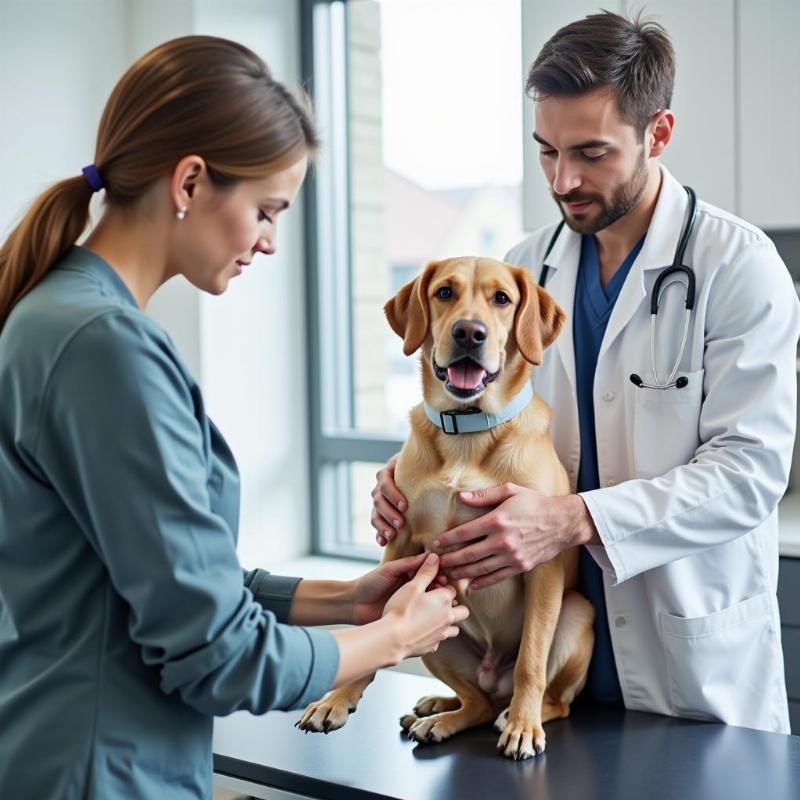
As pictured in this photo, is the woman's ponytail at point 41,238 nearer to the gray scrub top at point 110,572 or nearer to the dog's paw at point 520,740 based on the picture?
the gray scrub top at point 110,572

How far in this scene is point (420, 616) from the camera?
48.5 inches

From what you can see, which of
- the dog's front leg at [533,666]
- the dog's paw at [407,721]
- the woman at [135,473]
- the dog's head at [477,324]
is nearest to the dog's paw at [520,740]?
the dog's front leg at [533,666]

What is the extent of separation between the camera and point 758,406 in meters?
1.52

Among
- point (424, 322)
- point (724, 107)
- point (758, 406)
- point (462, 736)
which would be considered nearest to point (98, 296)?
point (424, 322)

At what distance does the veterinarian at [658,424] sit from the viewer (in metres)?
1.49

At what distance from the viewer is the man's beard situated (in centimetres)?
164

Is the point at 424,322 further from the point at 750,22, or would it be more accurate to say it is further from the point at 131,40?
the point at 131,40

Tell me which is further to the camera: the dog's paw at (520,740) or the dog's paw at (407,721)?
the dog's paw at (407,721)

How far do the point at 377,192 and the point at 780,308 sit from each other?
232 cm

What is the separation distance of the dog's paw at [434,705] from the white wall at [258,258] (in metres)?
1.87

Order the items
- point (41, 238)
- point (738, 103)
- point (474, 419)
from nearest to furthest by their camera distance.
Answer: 1. point (41, 238)
2. point (474, 419)
3. point (738, 103)

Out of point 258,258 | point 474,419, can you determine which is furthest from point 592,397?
point 258,258

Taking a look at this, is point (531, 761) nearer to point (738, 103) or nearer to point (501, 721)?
point (501, 721)

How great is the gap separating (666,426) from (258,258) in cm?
211
